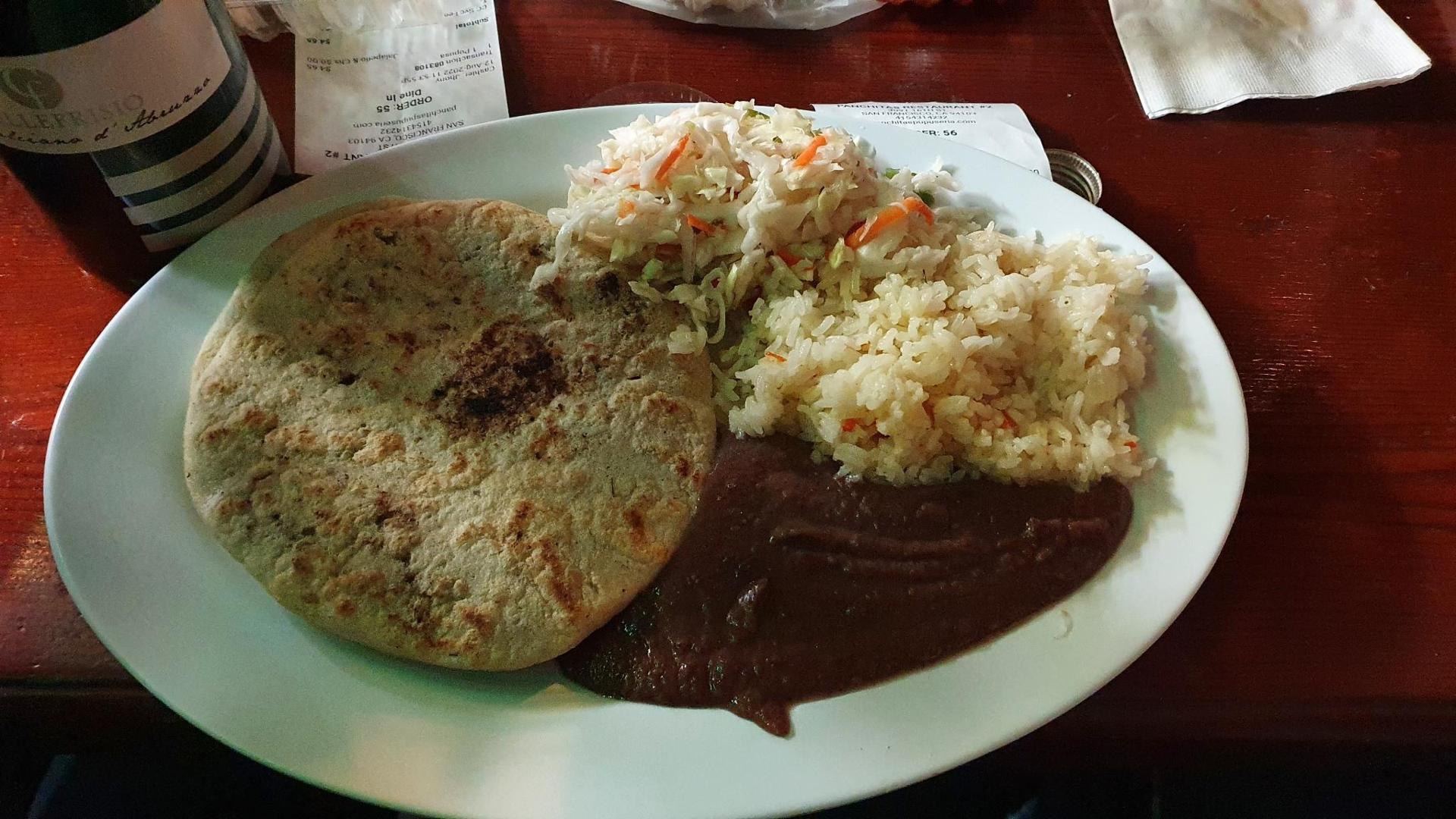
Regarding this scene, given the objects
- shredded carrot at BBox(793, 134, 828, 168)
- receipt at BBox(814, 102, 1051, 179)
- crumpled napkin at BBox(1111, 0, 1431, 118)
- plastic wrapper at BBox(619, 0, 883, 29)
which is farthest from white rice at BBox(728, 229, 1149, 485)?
plastic wrapper at BBox(619, 0, 883, 29)

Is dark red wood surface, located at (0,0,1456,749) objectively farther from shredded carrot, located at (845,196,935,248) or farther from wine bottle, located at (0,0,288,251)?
shredded carrot, located at (845,196,935,248)

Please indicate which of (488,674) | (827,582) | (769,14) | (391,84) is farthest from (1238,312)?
(391,84)

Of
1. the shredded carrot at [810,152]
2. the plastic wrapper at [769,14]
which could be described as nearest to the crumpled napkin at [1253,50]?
the plastic wrapper at [769,14]

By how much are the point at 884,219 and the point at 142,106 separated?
4.04 ft

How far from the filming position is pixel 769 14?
2254 mm

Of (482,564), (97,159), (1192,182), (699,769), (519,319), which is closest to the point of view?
(699,769)

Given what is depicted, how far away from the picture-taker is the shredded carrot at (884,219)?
154 centimetres

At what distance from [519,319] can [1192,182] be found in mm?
1545

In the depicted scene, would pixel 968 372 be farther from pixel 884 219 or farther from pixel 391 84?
pixel 391 84

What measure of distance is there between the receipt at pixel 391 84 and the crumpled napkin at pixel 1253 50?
5.40 ft

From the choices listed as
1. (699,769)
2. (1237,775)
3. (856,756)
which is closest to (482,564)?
(699,769)

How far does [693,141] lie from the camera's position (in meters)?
1.59

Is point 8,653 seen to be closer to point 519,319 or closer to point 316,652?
point 316,652

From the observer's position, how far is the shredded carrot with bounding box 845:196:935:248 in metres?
1.54
